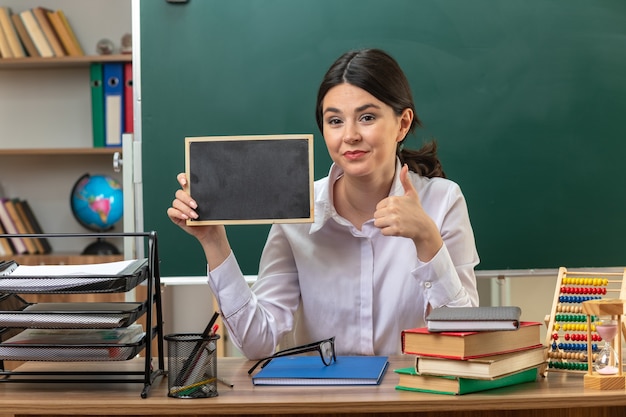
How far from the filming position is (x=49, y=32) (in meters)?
4.33

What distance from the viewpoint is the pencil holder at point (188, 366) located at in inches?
60.1

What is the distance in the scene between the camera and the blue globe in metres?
4.38

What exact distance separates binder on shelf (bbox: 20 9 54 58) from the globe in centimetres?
67

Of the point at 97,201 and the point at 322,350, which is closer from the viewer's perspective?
the point at 322,350

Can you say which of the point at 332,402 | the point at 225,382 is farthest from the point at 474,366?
the point at 225,382

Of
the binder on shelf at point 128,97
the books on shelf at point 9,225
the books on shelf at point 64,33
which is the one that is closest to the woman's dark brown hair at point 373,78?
the binder on shelf at point 128,97

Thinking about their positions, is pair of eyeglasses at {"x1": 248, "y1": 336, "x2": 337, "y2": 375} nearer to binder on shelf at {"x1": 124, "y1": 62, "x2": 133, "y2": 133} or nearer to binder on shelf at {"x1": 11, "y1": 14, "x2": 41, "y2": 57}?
→ binder on shelf at {"x1": 124, "y1": 62, "x2": 133, "y2": 133}

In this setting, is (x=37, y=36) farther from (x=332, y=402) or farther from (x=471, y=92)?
(x=332, y=402)

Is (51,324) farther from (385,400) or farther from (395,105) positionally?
(395,105)

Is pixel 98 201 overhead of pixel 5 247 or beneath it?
overhead

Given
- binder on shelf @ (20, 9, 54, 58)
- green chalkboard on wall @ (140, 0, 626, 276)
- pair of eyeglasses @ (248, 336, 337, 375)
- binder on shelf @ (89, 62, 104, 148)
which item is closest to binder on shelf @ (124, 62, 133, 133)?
binder on shelf @ (89, 62, 104, 148)

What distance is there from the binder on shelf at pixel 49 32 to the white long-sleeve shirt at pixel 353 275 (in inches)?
105

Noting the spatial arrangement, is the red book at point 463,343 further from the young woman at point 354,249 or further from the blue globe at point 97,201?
the blue globe at point 97,201

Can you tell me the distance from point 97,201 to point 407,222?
2.98 meters
